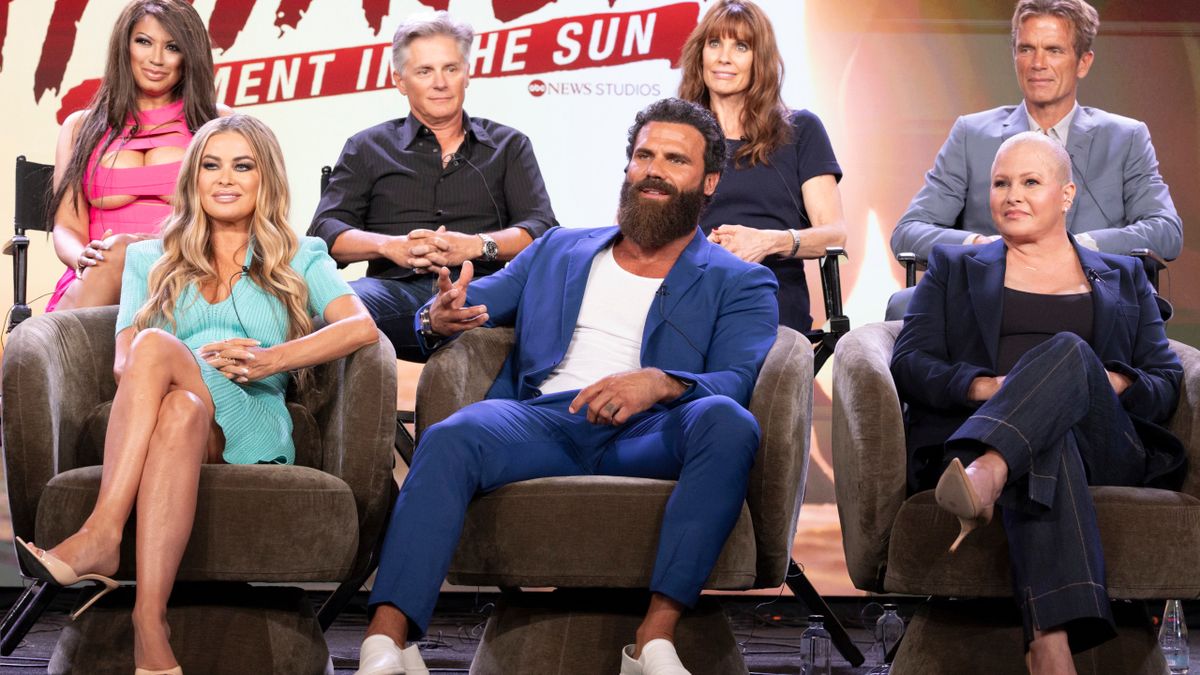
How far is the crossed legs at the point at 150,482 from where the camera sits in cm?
275

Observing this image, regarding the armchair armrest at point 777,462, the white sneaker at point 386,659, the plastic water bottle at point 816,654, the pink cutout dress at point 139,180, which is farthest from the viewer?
the pink cutout dress at point 139,180

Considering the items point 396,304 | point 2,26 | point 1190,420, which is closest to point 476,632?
point 396,304

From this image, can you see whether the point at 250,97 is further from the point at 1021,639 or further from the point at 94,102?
the point at 1021,639

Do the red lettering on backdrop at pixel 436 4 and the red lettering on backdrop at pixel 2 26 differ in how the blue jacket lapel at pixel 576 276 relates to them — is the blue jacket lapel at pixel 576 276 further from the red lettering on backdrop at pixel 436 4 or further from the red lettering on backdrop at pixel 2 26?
the red lettering on backdrop at pixel 2 26

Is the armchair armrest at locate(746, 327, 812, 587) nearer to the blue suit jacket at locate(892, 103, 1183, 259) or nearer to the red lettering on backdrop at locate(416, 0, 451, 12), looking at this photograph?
the blue suit jacket at locate(892, 103, 1183, 259)

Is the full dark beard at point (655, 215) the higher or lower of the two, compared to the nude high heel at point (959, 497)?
higher

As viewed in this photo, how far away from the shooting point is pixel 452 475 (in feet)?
9.41

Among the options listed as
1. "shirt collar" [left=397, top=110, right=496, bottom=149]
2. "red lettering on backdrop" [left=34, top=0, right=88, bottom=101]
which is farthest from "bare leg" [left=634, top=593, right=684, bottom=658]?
"red lettering on backdrop" [left=34, top=0, right=88, bottom=101]

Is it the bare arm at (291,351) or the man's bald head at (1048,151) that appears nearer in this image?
the bare arm at (291,351)

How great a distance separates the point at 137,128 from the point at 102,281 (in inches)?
23.3

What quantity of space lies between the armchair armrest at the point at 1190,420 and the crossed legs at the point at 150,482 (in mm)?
2059

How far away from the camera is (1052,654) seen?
8.98 feet

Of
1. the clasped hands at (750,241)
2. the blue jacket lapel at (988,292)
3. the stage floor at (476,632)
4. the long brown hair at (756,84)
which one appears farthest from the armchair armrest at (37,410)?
the blue jacket lapel at (988,292)

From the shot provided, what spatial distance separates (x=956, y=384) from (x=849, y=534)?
39 cm
